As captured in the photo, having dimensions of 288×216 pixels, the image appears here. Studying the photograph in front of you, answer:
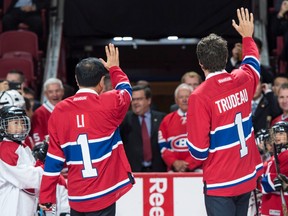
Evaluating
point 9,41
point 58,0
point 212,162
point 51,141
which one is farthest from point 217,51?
point 58,0

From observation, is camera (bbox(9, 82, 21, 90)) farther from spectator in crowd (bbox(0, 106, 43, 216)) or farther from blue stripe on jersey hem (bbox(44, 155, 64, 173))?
blue stripe on jersey hem (bbox(44, 155, 64, 173))

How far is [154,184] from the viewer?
6902mm

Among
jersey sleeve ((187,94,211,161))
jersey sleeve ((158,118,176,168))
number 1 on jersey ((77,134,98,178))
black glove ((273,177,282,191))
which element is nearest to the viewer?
jersey sleeve ((187,94,211,161))

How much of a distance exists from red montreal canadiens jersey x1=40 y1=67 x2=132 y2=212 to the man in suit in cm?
257

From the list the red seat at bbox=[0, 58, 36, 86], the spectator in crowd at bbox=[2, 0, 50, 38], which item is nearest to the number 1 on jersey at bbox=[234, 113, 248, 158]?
the red seat at bbox=[0, 58, 36, 86]

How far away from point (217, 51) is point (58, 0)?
23.2ft

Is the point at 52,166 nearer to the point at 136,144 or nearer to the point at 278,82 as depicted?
the point at 136,144

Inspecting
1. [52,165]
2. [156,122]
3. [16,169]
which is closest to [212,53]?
[52,165]

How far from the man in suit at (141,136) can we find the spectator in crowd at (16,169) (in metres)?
2.10

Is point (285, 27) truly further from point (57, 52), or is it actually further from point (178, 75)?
point (178, 75)

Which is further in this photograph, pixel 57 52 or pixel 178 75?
pixel 178 75

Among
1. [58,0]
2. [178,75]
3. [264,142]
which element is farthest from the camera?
[178,75]

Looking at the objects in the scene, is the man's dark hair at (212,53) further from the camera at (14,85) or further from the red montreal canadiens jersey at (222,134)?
the camera at (14,85)

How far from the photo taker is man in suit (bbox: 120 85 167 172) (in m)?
8.12
